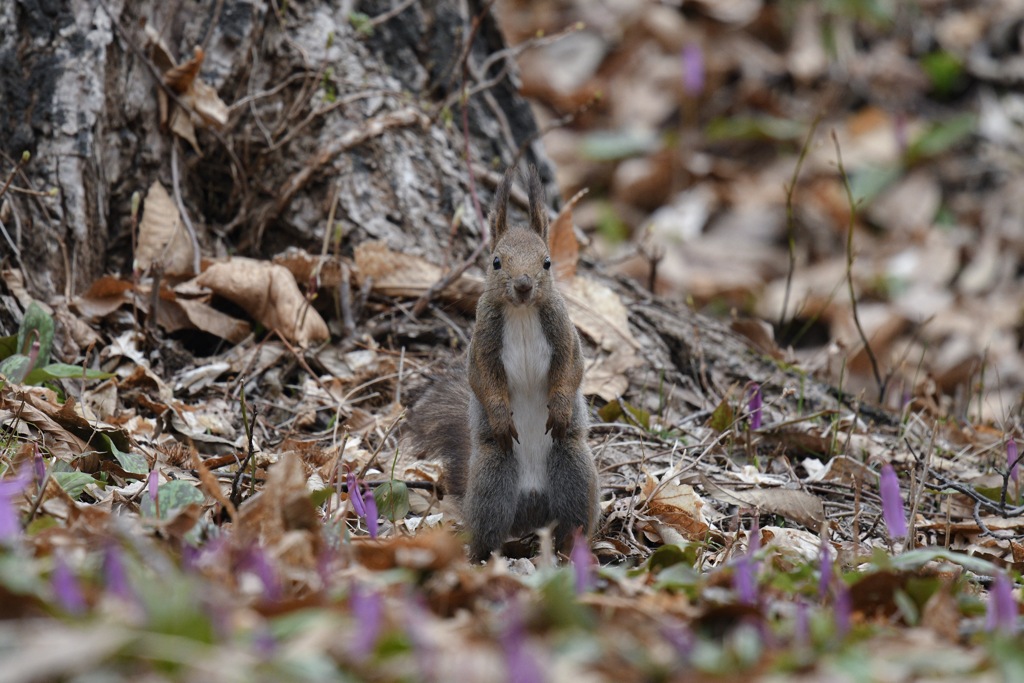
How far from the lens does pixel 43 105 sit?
452cm

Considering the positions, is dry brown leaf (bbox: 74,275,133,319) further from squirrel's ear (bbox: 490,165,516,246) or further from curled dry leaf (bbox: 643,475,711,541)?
curled dry leaf (bbox: 643,475,711,541)

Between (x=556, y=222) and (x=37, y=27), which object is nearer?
(x=37, y=27)

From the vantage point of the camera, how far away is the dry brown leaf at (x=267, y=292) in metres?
4.80

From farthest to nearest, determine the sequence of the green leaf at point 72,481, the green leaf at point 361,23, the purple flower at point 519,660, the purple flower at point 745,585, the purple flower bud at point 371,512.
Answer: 1. the green leaf at point 361,23
2. the green leaf at point 72,481
3. the purple flower bud at point 371,512
4. the purple flower at point 745,585
5. the purple flower at point 519,660

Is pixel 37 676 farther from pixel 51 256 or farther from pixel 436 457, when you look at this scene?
pixel 51 256

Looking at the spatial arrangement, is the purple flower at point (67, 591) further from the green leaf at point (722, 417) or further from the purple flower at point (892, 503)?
the green leaf at point (722, 417)

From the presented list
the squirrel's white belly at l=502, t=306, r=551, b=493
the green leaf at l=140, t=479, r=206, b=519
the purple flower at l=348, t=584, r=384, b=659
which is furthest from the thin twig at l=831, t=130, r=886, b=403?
the purple flower at l=348, t=584, r=384, b=659

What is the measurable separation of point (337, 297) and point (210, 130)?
3.11 feet

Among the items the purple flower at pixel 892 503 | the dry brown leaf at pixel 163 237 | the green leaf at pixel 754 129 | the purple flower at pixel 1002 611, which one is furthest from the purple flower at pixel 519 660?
the green leaf at pixel 754 129

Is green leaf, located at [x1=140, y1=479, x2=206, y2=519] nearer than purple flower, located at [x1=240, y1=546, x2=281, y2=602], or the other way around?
purple flower, located at [x1=240, y1=546, x2=281, y2=602]

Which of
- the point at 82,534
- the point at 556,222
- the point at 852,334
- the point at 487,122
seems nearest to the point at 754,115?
the point at 852,334

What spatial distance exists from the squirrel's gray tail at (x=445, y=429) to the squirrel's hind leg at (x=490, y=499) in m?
0.21

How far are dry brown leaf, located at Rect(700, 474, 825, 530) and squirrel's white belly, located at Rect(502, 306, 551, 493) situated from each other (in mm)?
694

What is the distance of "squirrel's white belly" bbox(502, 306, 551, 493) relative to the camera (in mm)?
3703
